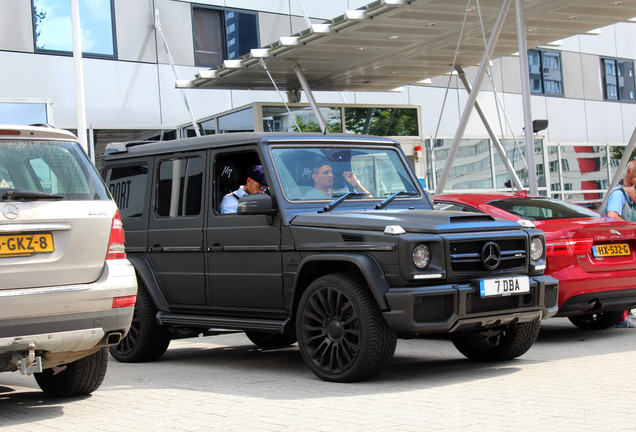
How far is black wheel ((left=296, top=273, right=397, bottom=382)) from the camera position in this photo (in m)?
6.68

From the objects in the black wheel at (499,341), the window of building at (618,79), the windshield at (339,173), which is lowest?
the black wheel at (499,341)

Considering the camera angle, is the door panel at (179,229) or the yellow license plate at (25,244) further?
the door panel at (179,229)

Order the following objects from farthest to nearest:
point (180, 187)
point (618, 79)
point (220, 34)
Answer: point (618, 79) < point (220, 34) < point (180, 187)

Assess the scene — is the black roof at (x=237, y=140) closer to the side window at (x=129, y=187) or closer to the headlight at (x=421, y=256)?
the side window at (x=129, y=187)

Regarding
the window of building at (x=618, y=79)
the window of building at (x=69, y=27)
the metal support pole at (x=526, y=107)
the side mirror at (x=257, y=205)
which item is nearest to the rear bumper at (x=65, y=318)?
the side mirror at (x=257, y=205)

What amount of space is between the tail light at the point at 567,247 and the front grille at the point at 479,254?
1.66 metres

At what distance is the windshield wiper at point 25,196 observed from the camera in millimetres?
5676

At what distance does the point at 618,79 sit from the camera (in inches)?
1214

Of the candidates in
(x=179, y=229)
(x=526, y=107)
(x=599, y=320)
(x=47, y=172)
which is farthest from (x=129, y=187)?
(x=526, y=107)

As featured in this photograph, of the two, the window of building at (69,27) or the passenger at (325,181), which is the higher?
the window of building at (69,27)

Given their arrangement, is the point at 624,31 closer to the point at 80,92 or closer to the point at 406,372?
the point at 80,92

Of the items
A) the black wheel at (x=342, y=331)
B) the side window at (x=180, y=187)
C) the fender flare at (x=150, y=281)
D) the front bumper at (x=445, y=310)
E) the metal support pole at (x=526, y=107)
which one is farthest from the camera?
the metal support pole at (x=526, y=107)

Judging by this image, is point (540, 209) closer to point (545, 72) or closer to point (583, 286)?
point (583, 286)

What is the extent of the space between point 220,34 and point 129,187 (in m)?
12.0
